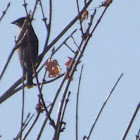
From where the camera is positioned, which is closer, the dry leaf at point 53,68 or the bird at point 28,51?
the bird at point 28,51

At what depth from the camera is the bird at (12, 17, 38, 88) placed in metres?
4.34

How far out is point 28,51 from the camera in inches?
280

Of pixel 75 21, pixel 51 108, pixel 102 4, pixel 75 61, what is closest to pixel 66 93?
pixel 51 108

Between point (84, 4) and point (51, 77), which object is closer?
point (84, 4)

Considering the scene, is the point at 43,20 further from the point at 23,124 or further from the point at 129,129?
the point at 129,129

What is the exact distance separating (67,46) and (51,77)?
58cm

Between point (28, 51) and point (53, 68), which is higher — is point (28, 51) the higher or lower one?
the higher one

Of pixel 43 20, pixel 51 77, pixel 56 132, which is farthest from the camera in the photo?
pixel 51 77

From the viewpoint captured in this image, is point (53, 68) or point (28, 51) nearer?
point (53, 68)

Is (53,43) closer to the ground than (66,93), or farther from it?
farther from it

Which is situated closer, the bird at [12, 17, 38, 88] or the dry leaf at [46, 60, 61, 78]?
the bird at [12, 17, 38, 88]

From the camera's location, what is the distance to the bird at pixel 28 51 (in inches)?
171

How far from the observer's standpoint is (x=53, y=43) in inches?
188

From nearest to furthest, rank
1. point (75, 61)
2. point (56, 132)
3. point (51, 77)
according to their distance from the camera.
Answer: point (56, 132), point (75, 61), point (51, 77)
